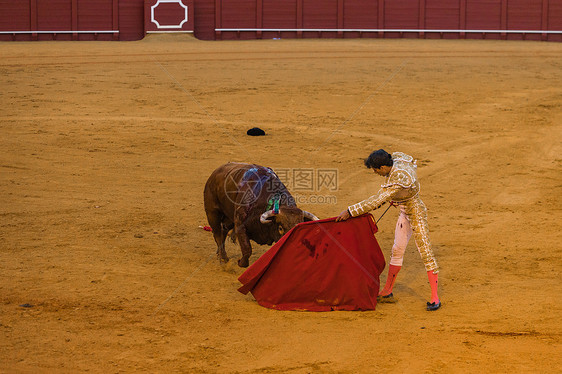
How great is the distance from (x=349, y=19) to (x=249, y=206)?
58.2 feet

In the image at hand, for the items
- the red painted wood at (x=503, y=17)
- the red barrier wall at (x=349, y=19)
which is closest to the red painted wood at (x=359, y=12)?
the red barrier wall at (x=349, y=19)

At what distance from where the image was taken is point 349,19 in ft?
77.3

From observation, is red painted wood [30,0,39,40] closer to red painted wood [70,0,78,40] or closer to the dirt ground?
red painted wood [70,0,78,40]

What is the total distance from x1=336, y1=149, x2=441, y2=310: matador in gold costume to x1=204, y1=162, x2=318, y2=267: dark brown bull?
0.73 meters

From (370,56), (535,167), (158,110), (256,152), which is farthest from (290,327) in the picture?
(370,56)

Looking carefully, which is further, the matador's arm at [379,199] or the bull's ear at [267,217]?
the bull's ear at [267,217]

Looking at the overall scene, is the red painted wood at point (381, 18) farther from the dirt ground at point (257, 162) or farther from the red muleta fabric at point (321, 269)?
the red muleta fabric at point (321, 269)

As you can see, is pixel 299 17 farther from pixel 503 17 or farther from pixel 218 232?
pixel 218 232

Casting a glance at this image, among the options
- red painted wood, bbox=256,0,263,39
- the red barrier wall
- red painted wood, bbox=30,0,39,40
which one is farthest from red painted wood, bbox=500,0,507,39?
red painted wood, bbox=30,0,39,40

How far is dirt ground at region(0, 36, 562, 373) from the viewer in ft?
17.3

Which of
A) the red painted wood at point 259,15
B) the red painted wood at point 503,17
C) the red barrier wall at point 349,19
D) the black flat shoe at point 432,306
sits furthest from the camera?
the red painted wood at point 503,17

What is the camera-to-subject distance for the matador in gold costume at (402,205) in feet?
18.7

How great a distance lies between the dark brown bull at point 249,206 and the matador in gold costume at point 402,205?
0.73 meters

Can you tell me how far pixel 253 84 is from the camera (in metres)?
15.6
